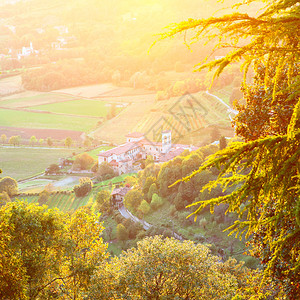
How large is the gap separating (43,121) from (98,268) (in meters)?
60.8

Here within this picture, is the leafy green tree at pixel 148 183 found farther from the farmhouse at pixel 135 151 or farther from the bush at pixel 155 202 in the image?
the farmhouse at pixel 135 151

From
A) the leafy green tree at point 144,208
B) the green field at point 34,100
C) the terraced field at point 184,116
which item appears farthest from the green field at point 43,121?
the leafy green tree at point 144,208

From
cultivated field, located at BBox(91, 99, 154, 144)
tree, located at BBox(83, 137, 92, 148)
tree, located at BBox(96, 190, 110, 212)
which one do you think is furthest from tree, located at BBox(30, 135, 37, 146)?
tree, located at BBox(96, 190, 110, 212)

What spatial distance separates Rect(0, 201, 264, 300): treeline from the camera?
8125 mm

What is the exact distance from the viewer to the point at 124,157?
45.3m

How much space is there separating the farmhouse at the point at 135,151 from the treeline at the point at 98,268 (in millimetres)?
33690

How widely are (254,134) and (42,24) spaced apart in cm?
13771

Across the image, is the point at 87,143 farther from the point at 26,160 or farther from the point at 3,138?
the point at 3,138

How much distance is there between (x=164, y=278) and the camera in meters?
8.45

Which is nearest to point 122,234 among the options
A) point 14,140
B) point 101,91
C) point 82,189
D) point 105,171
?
point 82,189

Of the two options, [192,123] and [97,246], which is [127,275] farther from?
[192,123]

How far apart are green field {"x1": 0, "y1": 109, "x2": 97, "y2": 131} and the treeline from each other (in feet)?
180

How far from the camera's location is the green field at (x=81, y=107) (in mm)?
68938

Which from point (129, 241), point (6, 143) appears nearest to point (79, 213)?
point (129, 241)
